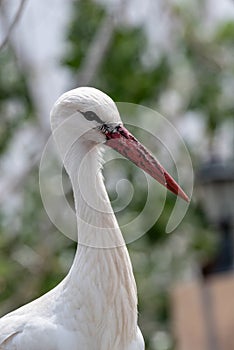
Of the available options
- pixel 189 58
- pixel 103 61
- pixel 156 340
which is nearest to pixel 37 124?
pixel 103 61

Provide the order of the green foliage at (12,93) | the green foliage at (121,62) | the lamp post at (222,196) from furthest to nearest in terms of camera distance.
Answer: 1. the green foliage at (12,93)
2. the green foliage at (121,62)
3. the lamp post at (222,196)

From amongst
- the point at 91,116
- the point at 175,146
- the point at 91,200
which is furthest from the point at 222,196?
the point at 91,116

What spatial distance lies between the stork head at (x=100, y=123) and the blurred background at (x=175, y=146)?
3945 millimetres

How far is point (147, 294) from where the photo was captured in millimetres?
8211

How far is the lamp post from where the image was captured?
7.59 m

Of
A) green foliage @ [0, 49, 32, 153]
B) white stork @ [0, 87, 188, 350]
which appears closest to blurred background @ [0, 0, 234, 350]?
green foliage @ [0, 49, 32, 153]

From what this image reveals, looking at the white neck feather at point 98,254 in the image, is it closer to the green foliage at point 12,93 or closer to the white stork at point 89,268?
the white stork at point 89,268

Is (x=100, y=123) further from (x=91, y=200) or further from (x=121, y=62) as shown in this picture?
(x=121, y=62)

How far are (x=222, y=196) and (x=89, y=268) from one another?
169 inches

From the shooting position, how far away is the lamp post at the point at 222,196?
7.59m

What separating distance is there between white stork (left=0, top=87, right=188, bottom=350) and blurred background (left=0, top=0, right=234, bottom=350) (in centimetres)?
384

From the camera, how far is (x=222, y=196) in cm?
757

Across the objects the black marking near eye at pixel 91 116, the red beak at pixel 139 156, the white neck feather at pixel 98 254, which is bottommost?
the white neck feather at pixel 98 254

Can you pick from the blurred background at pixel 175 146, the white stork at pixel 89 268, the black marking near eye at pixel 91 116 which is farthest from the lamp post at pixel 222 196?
the black marking near eye at pixel 91 116
